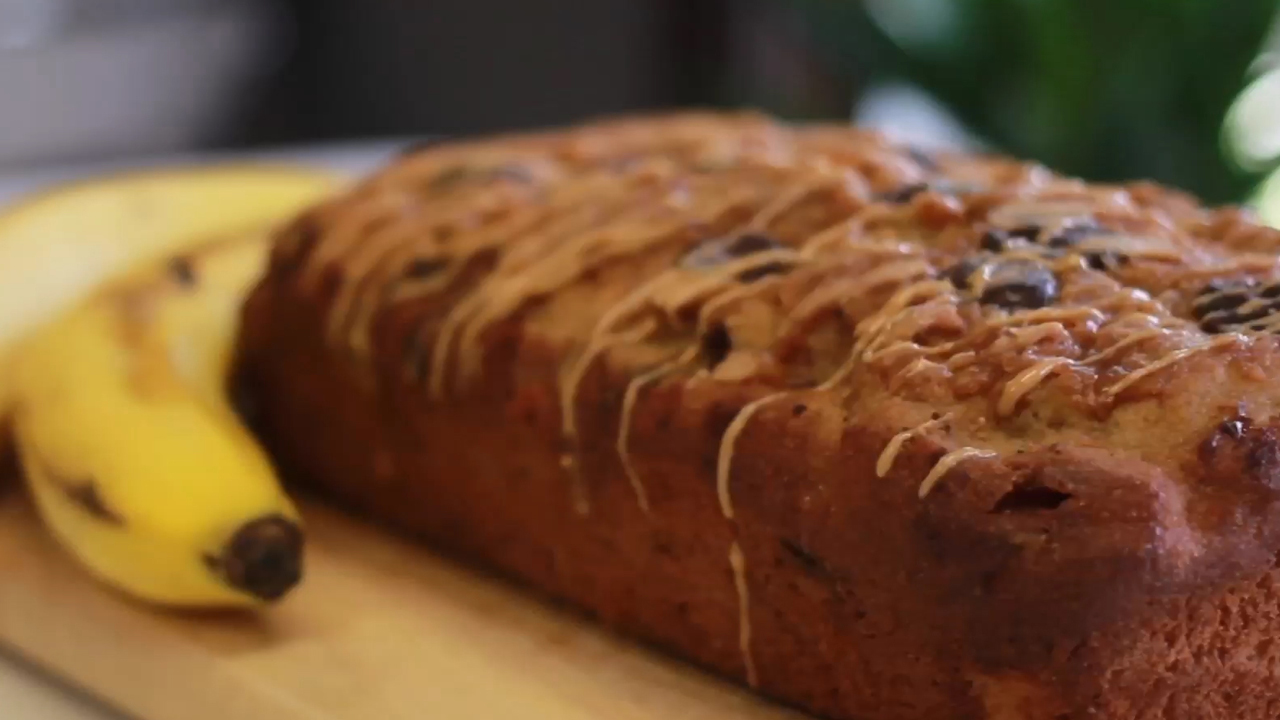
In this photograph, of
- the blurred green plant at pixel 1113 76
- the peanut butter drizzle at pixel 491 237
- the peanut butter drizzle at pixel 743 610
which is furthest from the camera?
the blurred green plant at pixel 1113 76

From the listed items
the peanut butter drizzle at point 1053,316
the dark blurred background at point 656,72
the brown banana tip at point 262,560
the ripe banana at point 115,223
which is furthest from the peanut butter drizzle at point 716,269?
the dark blurred background at point 656,72

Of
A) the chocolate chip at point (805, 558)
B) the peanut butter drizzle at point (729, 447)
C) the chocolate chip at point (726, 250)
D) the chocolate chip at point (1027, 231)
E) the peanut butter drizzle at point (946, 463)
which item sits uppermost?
the chocolate chip at point (1027, 231)

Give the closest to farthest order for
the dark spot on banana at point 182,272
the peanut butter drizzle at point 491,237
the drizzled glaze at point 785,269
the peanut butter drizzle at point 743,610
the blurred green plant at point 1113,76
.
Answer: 1. the drizzled glaze at point 785,269
2. the peanut butter drizzle at point 743,610
3. the peanut butter drizzle at point 491,237
4. the dark spot on banana at point 182,272
5. the blurred green plant at point 1113,76

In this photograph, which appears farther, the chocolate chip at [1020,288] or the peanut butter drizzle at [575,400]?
the peanut butter drizzle at [575,400]

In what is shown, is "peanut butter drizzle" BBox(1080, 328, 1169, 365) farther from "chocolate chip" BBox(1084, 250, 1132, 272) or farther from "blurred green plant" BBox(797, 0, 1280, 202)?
"blurred green plant" BBox(797, 0, 1280, 202)

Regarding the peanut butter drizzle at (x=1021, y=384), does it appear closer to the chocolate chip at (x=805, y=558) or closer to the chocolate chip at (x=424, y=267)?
the chocolate chip at (x=805, y=558)

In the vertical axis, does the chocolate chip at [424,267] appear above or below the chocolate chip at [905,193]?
below

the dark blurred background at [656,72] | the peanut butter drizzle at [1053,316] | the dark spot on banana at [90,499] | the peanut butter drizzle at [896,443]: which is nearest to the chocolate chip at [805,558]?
the peanut butter drizzle at [896,443]

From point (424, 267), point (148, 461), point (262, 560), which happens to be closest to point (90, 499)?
point (148, 461)
